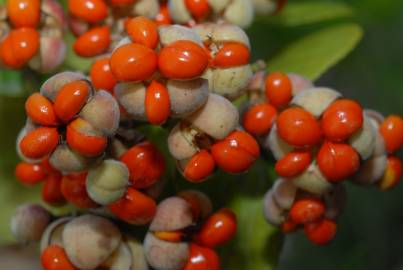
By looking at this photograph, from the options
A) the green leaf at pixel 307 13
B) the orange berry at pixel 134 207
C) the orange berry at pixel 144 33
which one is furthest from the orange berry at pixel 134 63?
the green leaf at pixel 307 13

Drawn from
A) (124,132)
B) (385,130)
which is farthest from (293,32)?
(124,132)

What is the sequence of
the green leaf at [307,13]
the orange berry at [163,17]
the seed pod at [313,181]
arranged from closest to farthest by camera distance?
the seed pod at [313,181], the orange berry at [163,17], the green leaf at [307,13]

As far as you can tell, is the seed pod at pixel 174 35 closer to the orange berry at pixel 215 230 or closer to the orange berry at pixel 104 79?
the orange berry at pixel 104 79

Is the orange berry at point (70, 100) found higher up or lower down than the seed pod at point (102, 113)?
higher up

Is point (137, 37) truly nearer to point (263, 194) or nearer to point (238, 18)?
point (238, 18)

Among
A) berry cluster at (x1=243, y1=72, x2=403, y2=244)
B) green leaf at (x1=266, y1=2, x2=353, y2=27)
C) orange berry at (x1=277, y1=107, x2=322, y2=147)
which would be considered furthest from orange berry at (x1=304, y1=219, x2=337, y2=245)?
green leaf at (x1=266, y1=2, x2=353, y2=27)
